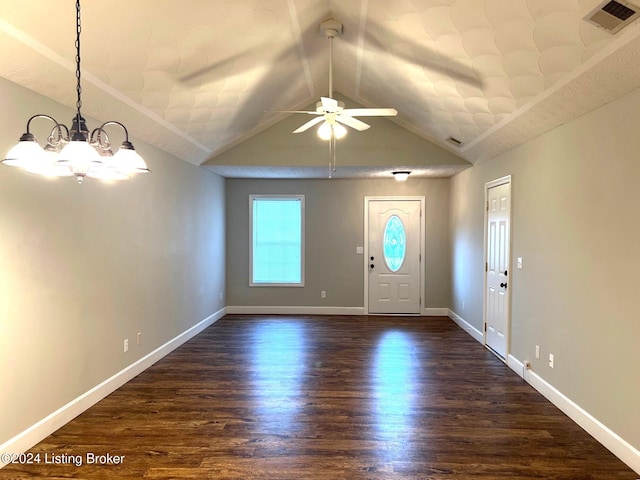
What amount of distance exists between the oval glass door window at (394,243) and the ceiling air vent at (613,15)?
487cm

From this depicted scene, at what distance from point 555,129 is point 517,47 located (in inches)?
42.3

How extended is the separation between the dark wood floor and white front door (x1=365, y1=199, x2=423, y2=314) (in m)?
2.21

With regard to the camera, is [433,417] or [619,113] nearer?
[619,113]

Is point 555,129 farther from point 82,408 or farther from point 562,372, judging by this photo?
point 82,408

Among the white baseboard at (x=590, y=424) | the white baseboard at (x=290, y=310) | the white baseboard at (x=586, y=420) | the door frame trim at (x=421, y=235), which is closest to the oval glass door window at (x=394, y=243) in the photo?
the door frame trim at (x=421, y=235)

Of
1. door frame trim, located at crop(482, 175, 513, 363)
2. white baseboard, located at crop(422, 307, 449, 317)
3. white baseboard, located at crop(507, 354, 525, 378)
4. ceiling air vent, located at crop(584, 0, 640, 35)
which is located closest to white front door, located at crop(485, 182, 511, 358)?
door frame trim, located at crop(482, 175, 513, 363)

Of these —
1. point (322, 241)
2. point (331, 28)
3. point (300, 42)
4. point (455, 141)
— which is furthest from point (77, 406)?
point (455, 141)

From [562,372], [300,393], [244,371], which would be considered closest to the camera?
[562,372]

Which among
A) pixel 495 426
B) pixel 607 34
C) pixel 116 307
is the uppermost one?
pixel 607 34

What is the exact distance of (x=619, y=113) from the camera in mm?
2604

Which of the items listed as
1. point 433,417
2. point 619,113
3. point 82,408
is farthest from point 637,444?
point 82,408

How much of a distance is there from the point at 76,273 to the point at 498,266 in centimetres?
431

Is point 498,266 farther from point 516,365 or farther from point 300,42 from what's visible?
point 300,42

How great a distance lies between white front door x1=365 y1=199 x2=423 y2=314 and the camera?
6.91 metres
